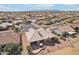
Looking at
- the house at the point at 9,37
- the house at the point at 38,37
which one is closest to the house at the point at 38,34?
the house at the point at 38,37

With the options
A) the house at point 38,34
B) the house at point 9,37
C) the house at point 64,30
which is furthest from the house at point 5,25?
the house at point 64,30

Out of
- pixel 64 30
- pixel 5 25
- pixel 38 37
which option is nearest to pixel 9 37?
pixel 5 25

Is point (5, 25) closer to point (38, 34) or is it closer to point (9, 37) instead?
point (9, 37)

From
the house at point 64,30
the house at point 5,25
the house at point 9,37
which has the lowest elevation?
the house at point 9,37

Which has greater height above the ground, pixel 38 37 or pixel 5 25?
pixel 5 25

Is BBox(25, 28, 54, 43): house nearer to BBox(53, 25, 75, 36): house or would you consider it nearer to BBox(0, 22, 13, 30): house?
BBox(53, 25, 75, 36): house

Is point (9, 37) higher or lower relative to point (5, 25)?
lower

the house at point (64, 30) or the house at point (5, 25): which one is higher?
the house at point (5, 25)

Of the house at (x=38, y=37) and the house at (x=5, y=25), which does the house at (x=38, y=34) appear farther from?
the house at (x=5, y=25)

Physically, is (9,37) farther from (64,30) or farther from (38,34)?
(64,30)

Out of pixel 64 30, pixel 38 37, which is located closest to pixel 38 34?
pixel 38 37

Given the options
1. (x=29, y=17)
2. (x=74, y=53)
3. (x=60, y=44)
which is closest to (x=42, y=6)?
(x=29, y=17)
